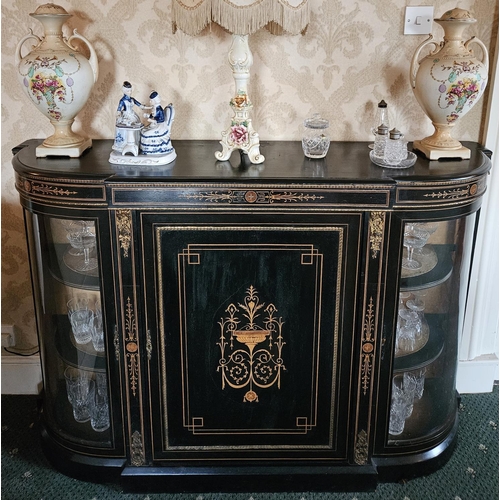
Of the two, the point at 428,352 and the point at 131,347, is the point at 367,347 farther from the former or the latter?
the point at 131,347

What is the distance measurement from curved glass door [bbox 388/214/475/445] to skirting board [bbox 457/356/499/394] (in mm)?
364

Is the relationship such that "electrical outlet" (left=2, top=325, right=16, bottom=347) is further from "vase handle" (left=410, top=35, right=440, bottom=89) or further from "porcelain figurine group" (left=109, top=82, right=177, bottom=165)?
"vase handle" (left=410, top=35, right=440, bottom=89)

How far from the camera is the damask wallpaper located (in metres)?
2.15

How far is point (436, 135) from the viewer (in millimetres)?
2070

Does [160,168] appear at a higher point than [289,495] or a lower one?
higher

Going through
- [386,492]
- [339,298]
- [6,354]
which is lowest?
[386,492]

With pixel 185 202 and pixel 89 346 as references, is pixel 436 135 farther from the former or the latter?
pixel 89 346

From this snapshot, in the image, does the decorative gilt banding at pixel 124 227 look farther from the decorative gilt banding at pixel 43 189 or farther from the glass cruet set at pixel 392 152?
the glass cruet set at pixel 392 152

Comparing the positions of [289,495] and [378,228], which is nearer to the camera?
[378,228]

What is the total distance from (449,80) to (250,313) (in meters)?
0.96

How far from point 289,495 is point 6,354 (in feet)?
4.27

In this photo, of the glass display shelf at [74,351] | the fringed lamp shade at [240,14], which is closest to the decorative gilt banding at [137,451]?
the glass display shelf at [74,351]

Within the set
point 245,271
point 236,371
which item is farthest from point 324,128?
point 236,371

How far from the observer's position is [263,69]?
7.21ft
